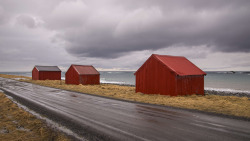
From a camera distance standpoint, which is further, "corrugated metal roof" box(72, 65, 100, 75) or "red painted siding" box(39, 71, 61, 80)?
"red painted siding" box(39, 71, 61, 80)

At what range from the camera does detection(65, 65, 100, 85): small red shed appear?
37062mm

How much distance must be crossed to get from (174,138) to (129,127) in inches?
90.5

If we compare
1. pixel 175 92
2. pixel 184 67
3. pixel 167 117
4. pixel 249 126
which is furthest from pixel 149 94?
pixel 249 126

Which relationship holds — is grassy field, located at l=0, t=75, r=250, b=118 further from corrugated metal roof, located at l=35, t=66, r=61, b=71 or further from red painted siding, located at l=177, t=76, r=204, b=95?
corrugated metal roof, located at l=35, t=66, r=61, b=71

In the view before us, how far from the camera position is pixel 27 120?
9.51 m

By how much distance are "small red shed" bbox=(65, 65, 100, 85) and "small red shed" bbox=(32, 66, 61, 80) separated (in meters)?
23.1

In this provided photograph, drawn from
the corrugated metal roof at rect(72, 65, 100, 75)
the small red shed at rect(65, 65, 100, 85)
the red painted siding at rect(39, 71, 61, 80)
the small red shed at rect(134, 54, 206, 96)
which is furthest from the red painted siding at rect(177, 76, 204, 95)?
the red painted siding at rect(39, 71, 61, 80)

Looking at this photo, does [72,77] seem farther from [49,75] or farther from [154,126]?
[154,126]

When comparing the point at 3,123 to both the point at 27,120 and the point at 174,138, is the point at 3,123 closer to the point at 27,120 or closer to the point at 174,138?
the point at 27,120

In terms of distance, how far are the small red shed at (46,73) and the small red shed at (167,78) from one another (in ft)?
153

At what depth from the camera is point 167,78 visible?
62.6 ft

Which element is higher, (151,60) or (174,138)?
(151,60)

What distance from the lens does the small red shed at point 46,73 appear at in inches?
2254

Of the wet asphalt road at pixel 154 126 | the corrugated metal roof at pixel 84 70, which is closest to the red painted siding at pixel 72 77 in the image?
the corrugated metal roof at pixel 84 70
